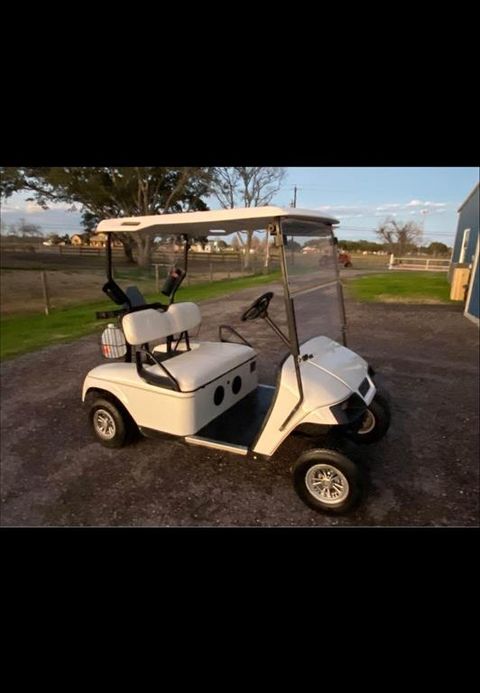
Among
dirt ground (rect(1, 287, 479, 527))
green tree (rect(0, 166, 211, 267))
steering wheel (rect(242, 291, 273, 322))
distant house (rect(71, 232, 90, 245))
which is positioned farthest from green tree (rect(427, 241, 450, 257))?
steering wheel (rect(242, 291, 273, 322))

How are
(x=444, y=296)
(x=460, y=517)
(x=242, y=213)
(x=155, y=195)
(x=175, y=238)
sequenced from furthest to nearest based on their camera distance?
(x=155, y=195) → (x=444, y=296) → (x=175, y=238) → (x=460, y=517) → (x=242, y=213)

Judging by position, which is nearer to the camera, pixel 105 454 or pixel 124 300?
pixel 124 300

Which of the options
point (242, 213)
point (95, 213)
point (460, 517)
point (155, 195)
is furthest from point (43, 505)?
point (95, 213)

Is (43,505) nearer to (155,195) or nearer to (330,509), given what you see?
(330,509)

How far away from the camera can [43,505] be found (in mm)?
2803

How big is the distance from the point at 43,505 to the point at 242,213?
2591 millimetres

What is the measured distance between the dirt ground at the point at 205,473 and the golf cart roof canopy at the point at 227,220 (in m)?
0.70

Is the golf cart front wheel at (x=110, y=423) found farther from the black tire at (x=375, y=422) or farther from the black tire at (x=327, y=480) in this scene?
the black tire at (x=375, y=422)

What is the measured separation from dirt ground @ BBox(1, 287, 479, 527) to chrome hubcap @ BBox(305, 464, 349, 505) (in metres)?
0.16

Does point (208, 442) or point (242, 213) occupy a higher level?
point (242, 213)

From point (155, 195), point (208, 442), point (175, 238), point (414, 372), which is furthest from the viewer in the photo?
point (155, 195)

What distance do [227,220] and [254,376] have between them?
1758 millimetres

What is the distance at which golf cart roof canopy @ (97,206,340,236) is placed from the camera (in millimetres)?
2436

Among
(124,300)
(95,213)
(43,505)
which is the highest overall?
(95,213)
